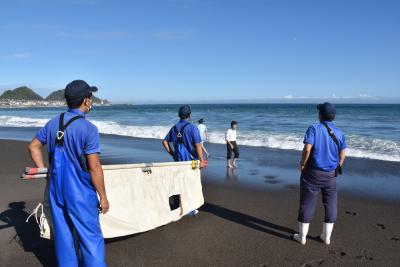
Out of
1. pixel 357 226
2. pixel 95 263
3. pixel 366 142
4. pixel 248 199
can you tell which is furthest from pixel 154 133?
pixel 95 263

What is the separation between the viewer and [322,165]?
489cm

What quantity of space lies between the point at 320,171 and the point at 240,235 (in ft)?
4.70

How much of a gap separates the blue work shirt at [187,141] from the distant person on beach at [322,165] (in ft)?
5.70

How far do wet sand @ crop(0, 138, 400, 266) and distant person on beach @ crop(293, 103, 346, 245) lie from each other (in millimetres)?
385

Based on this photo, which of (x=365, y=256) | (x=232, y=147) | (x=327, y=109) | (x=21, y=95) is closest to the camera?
(x=365, y=256)

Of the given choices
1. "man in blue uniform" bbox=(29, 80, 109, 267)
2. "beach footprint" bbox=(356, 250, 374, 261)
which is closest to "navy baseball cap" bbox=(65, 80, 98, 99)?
"man in blue uniform" bbox=(29, 80, 109, 267)

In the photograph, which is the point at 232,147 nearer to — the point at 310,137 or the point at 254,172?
the point at 254,172

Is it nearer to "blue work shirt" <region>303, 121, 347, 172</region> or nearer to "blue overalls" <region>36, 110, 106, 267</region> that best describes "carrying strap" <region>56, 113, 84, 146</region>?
"blue overalls" <region>36, 110, 106, 267</region>

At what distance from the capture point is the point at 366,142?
17344 millimetres

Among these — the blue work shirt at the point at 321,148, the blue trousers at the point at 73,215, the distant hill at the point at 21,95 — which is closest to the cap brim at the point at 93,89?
the blue trousers at the point at 73,215

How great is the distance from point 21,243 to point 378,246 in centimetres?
465

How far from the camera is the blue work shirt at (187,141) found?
5.95m

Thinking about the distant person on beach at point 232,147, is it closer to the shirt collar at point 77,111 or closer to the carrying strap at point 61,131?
the shirt collar at point 77,111

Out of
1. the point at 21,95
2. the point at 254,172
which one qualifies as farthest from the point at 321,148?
the point at 21,95
